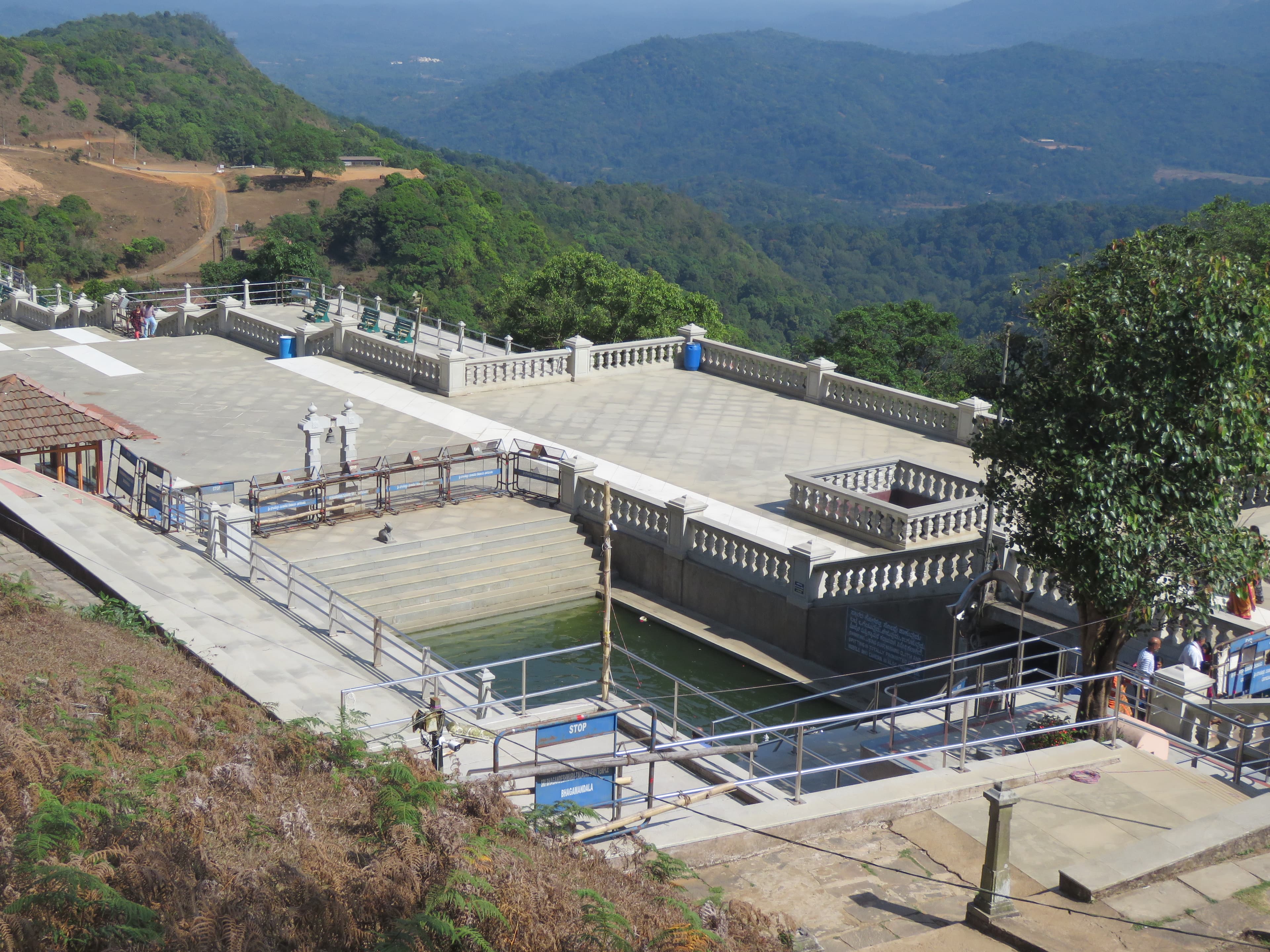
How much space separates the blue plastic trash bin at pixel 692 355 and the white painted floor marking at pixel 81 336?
15344 mm

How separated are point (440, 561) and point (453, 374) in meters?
9.10

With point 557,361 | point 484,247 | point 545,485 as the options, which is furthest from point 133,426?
point 484,247

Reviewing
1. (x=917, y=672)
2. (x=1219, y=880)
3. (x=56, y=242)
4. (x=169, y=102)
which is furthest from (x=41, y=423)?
(x=169, y=102)

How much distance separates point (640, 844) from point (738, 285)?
175 meters

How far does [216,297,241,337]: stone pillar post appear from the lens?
36281 mm

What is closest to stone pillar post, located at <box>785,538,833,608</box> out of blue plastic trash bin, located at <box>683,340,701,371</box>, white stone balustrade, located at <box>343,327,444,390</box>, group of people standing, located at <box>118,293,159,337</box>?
white stone balustrade, located at <box>343,327,444,390</box>

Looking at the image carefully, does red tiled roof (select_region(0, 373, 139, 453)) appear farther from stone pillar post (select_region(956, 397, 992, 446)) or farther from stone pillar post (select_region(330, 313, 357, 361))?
stone pillar post (select_region(956, 397, 992, 446))

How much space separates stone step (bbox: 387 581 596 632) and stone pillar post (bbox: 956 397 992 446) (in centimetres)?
898

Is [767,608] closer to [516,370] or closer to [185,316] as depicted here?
[516,370]

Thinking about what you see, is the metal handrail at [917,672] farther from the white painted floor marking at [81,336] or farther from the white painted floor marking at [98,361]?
the white painted floor marking at [81,336]

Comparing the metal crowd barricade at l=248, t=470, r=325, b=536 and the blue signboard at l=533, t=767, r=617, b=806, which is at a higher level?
the blue signboard at l=533, t=767, r=617, b=806

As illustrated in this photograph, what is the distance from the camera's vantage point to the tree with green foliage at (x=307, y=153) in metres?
142

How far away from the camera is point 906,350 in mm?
55344

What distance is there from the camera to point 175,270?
11281 cm
